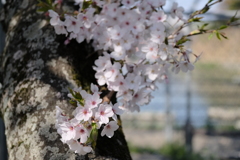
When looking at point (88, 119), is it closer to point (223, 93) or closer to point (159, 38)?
point (159, 38)

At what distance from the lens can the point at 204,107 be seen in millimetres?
5535

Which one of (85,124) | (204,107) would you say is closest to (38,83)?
(85,124)

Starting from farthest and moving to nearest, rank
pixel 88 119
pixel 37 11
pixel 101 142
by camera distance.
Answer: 1. pixel 37 11
2. pixel 101 142
3. pixel 88 119

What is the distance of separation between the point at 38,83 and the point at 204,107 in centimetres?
458

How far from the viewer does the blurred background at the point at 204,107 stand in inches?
205

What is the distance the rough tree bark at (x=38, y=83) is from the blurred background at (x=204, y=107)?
153 inches

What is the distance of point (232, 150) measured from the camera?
208 inches

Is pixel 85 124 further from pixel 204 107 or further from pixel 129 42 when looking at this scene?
pixel 204 107

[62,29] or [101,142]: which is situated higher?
[62,29]

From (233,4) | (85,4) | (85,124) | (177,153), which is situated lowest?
(233,4)

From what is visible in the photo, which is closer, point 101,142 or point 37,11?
point 101,142

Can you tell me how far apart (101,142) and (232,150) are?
14.9 feet

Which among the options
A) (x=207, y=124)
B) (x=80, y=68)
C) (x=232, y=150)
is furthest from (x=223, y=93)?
(x=80, y=68)

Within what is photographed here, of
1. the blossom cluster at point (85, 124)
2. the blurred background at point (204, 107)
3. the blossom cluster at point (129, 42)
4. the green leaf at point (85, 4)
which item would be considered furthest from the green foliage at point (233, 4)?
the blossom cluster at point (85, 124)
